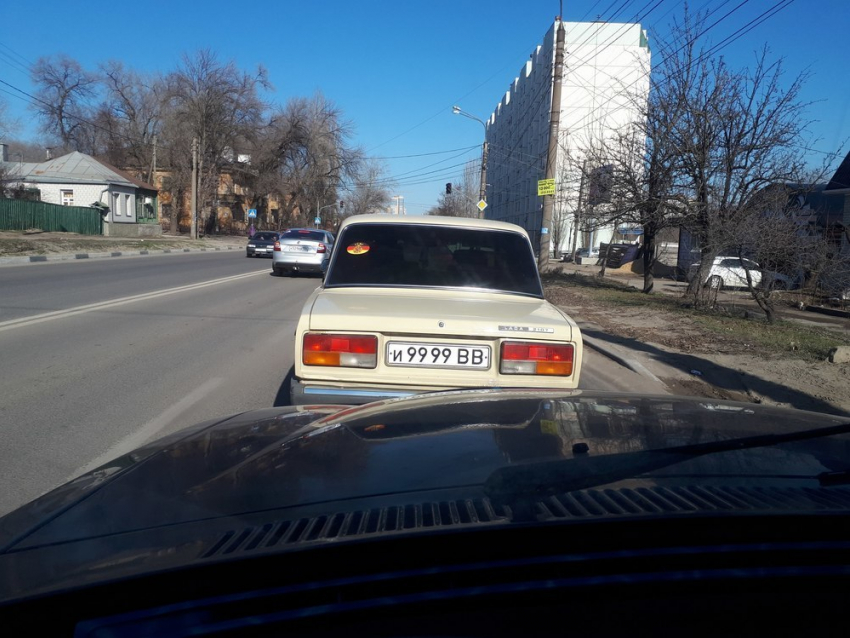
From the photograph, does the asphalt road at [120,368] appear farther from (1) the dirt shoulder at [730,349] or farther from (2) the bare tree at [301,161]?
(2) the bare tree at [301,161]

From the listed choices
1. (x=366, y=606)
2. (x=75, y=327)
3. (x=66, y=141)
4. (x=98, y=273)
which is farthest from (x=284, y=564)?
(x=66, y=141)

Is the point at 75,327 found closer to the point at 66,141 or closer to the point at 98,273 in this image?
the point at 98,273

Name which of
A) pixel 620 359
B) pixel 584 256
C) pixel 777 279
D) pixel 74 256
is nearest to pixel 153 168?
pixel 584 256

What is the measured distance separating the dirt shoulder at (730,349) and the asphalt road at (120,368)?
2.54 feet

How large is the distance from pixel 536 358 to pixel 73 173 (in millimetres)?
51404

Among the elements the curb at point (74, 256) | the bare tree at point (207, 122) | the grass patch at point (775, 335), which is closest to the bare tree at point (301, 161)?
the bare tree at point (207, 122)

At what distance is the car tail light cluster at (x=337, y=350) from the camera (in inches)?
157

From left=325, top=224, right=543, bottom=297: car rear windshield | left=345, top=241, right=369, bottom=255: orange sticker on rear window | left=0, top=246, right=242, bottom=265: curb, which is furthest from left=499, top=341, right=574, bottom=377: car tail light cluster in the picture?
left=0, top=246, right=242, bottom=265: curb

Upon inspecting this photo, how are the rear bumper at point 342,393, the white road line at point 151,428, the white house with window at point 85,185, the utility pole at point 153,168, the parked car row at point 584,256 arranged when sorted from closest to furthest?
the rear bumper at point 342,393 → the white road line at point 151,428 → the parked car row at point 584,256 → the white house with window at point 85,185 → the utility pole at point 153,168

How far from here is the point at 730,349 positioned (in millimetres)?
9250

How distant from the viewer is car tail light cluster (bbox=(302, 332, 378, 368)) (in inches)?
157

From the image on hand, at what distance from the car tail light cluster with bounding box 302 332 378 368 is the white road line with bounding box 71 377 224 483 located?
4.44 feet

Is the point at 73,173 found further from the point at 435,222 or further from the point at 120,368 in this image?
the point at 435,222

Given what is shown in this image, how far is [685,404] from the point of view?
3016 mm
